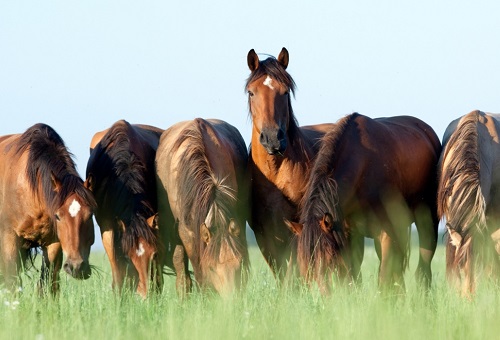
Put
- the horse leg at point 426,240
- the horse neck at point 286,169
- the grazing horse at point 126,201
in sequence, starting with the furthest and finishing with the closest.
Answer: the horse leg at point 426,240 → the horse neck at point 286,169 → the grazing horse at point 126,201

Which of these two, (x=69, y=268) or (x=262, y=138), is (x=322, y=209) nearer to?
(x=262, y=138)

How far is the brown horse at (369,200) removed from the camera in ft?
24.5

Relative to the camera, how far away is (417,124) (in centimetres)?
1058

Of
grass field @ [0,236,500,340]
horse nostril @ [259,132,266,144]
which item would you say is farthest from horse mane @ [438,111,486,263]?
horse nostril @ [259,132,266,144]

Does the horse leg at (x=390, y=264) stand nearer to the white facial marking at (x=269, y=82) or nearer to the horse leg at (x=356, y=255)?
the horse leg at (x=356, y=255)

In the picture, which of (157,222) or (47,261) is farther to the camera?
(47,261)

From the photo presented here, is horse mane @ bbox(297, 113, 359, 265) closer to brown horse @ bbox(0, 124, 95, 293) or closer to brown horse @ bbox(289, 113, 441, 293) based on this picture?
brown horse @ bbox(289, 113, 441, 293)

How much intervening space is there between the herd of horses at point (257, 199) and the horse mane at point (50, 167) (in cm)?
2

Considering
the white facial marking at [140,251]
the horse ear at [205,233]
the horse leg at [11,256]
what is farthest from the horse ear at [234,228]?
the horse leg at [11,256]

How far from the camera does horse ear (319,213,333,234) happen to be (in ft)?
24.7

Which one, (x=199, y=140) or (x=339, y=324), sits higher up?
(x=199, y=140)

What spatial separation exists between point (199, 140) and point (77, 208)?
1.41 m

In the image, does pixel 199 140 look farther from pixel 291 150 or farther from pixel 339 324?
pixel 339 324

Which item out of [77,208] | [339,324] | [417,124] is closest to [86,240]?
[77,208]
